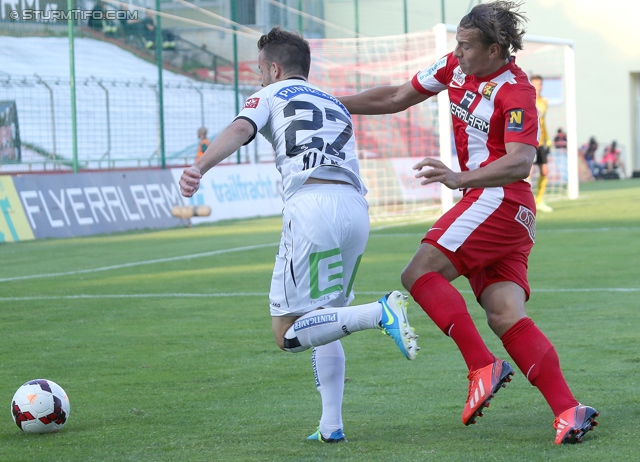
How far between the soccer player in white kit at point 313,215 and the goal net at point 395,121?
12.6m

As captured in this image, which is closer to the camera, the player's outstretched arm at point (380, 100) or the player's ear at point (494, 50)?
the player's ear at point (494, 50)

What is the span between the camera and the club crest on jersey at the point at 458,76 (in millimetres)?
4562

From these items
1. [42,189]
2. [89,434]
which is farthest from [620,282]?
[42,189]

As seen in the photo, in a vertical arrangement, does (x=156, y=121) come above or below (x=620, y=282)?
above

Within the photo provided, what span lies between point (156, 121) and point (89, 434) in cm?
1668

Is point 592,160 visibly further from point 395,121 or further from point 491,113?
point 491,113

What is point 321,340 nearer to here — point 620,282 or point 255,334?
point 255,334

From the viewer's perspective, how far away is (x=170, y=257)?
1287 cm

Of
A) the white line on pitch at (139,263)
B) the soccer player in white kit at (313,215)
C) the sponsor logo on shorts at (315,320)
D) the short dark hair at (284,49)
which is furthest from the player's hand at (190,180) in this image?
the white line on pitch at (139,263)

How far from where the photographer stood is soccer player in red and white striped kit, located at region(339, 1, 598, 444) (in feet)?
13.6

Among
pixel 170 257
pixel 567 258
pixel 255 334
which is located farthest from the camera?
pixel 170 257

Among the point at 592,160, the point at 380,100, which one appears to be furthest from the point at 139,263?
the point at 592,160

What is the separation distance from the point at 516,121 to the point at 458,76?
510 mm

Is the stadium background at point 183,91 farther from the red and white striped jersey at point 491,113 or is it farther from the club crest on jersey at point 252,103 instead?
the red and white striped jersey at point 491,113
